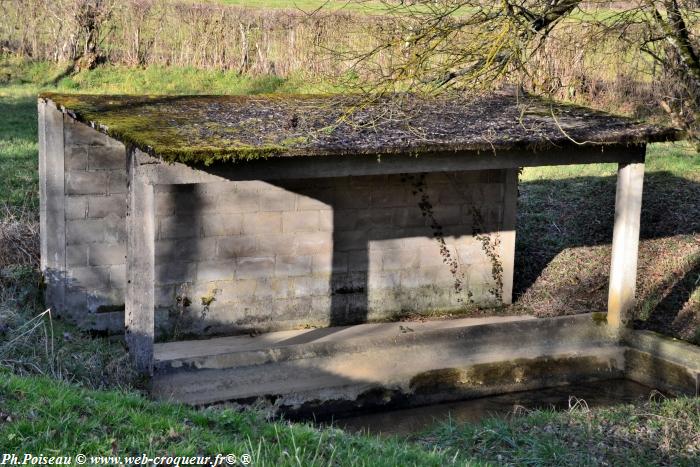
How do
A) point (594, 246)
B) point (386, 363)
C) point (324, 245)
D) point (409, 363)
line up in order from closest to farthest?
point (386, 363), point (409, 363), point (324, 245), point (594, 246)

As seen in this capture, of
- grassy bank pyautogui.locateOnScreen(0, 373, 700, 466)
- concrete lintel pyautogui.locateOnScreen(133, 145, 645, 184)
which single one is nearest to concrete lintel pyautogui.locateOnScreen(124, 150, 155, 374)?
concrete lintel pyautogui.locateOnScreen(133, 145, 645, 184)

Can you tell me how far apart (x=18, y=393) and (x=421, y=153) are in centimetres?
493

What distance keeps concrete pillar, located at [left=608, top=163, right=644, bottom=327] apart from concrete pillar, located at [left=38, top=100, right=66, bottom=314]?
20.3ft

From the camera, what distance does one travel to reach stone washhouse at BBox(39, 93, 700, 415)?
9195 millimetres

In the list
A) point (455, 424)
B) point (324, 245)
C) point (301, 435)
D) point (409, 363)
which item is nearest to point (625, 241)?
point (409, 363)

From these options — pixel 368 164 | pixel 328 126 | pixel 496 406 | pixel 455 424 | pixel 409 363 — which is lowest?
pixel 496 406

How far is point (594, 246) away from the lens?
14.6 meters

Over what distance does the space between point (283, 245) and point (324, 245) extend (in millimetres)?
535

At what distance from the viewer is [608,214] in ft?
50.8

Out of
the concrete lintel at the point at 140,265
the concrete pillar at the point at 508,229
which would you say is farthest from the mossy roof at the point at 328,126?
the concrete pillar at the point at 508,229

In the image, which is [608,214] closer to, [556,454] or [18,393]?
[556,454]

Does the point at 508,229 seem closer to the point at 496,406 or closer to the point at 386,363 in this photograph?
the point at 496,406

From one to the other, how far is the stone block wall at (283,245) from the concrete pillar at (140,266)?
4.35 ft

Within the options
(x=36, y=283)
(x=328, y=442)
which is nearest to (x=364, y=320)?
(x=36, y=283)
